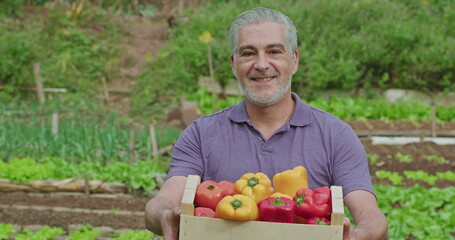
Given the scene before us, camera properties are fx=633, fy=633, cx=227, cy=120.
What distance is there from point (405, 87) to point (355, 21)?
2057 mm

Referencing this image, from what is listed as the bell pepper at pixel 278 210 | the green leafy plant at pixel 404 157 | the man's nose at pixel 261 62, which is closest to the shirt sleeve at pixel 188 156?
the man's nose at pixel 261 62

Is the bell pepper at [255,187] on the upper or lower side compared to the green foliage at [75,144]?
upper

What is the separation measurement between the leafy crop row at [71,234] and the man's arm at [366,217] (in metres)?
3.60

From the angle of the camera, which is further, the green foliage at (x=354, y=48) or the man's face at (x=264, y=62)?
the green foliage at (x=354, y=48)

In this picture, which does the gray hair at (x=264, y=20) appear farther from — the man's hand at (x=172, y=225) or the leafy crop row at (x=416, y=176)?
the leafy crop row at (x=416, y=176)

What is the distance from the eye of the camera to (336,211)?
2.02 meters

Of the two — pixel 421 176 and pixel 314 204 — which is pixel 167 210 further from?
pixel 421 176

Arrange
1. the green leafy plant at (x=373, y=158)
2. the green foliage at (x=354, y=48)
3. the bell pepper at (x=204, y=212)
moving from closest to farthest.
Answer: the bell pepper at (x=204, y=212) < the green leafy plant at (x=373, y=158) < the green foliage at (x=354, y=48)

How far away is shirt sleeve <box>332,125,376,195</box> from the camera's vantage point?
2.54 meters

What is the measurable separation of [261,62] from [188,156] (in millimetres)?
505

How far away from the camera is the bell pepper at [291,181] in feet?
7.57

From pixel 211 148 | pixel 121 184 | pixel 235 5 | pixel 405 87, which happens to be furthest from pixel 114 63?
pixel 211 148

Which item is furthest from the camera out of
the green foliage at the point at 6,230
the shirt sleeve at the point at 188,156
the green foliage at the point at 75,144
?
the green foliage at the point at 75,144

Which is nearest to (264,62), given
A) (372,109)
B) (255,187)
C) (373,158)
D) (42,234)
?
(255,187)
